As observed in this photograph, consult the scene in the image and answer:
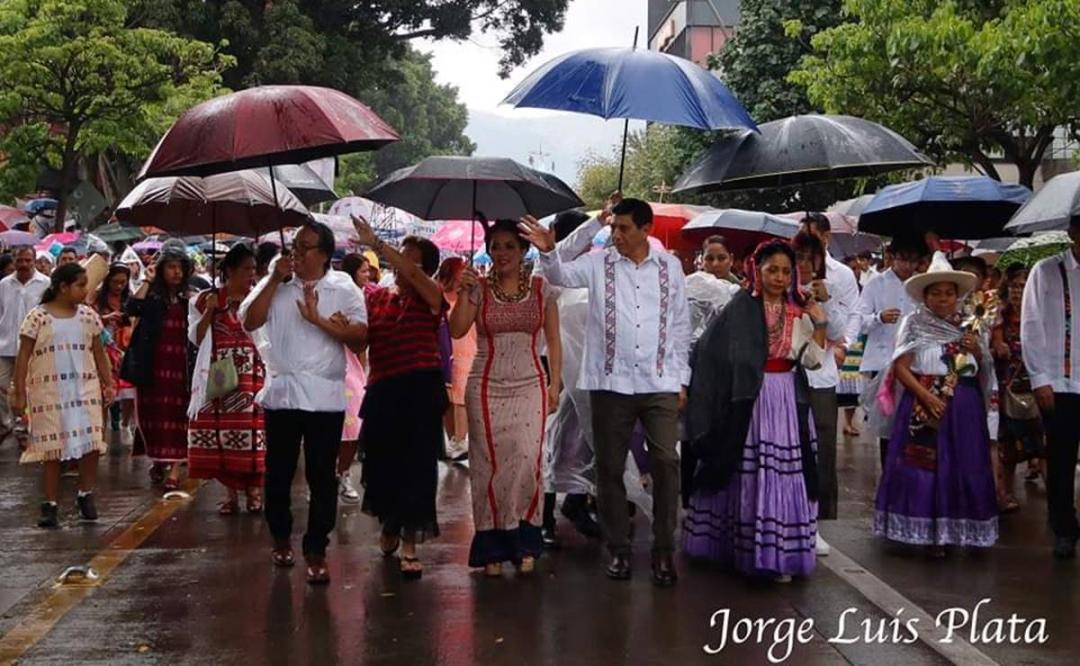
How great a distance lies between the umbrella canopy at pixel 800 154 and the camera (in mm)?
8508

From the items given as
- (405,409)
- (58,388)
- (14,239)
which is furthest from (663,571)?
(14,239)

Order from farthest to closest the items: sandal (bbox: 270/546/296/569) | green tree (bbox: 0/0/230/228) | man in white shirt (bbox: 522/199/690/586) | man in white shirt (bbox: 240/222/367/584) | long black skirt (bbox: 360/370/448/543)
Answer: green tree (bbox: 0/0/230/228)
sandal (bbox: 270/546/296/569)
long black skirt (bbox: 360/370/448/543)
man in white shirt (bbox: 522/199/690/586)
man in white shirt (bbox: 240/222/367/584)

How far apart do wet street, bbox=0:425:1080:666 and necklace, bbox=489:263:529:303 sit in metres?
1.42

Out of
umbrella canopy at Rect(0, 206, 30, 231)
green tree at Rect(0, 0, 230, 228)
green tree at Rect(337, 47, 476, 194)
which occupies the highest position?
green tree at Rect(337, 47, 476, 194)

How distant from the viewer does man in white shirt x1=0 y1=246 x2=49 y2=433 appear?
13234 mm

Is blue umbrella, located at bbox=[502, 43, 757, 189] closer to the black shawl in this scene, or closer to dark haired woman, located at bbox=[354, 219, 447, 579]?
the black shawl

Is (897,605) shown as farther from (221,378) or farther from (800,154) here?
(221,378)

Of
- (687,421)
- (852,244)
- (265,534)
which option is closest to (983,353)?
(687,421)

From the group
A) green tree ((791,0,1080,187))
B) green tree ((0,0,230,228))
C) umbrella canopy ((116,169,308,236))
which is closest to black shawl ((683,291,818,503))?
umbrella canopy ((116,169,308,236))

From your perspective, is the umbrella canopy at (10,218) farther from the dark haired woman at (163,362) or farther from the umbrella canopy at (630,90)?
the umbrella canopy at (630,90)

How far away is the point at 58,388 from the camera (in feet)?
30.0

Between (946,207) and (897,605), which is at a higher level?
(946,207)

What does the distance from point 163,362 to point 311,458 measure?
3.43 m

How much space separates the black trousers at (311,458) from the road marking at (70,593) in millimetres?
1045
